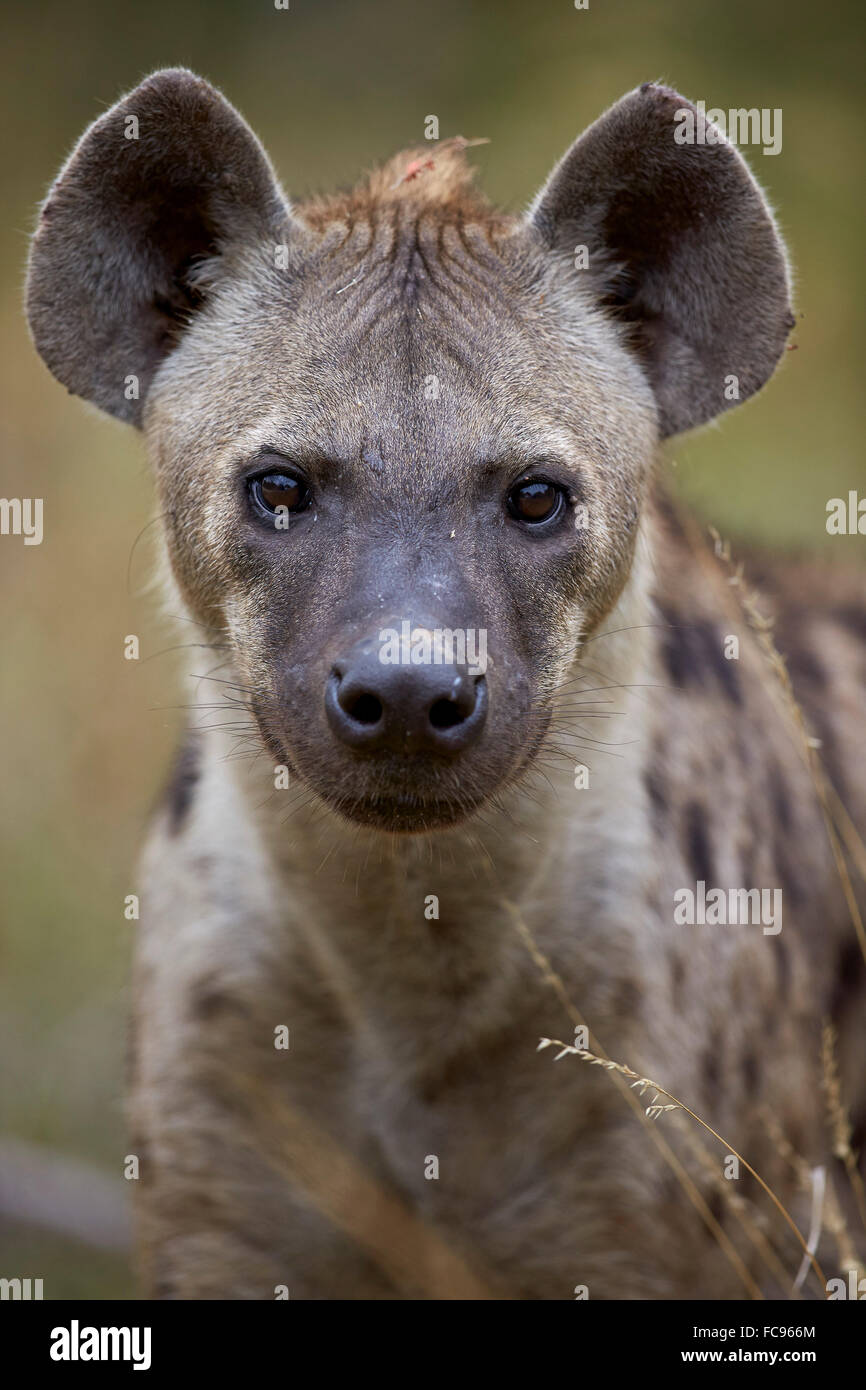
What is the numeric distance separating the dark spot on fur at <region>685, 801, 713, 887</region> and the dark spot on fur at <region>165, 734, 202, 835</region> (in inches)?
41.3

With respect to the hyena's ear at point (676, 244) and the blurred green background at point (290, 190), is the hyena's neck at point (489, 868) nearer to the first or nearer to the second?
the hyena's ear at point (676, 244)

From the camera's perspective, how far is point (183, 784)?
3.77m

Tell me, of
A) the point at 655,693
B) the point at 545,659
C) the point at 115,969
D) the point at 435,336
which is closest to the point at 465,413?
the point at 435,336

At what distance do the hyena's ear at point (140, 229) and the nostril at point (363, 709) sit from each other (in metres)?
1.03

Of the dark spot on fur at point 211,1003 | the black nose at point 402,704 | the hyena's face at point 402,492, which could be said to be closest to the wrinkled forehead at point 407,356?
the hyena's face at point 402,492

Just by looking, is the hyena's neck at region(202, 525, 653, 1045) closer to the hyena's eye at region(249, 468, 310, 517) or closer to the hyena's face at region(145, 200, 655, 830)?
the hyena's face at region(145, 200, 655, 830)

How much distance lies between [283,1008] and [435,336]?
4.59ft

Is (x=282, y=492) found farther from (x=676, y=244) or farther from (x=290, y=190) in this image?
(x=290, y=190)

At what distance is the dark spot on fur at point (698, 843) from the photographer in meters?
3.57

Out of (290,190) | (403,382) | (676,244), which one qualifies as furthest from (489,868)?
(290,190)

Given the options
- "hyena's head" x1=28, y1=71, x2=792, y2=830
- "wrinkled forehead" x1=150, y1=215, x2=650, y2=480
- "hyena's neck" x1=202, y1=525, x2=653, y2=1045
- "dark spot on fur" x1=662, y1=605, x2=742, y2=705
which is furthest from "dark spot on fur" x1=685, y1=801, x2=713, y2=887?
"wrinkled forehead" x1=150, y1=215, x2=650, y2=480

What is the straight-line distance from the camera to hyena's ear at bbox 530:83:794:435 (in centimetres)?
303

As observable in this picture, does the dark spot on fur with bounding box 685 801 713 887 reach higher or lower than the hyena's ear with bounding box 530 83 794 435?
lower

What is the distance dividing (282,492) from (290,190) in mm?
3531
